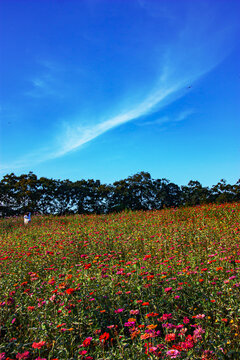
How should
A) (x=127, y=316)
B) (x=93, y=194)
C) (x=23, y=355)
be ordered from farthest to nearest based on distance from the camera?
(x=93, y=194) < (x=127, y=316) < (x=23, y=355)

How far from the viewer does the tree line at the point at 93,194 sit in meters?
26.4

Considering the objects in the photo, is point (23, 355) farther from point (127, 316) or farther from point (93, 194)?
point (93, 194)

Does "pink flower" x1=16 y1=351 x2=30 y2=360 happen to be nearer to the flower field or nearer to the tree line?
the flower field

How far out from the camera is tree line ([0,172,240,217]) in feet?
86.6

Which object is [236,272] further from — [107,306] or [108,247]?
[108,247]

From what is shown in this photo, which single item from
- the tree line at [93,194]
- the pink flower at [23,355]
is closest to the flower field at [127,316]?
the pink flower at [23,355]

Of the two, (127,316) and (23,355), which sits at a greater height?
(23,355)

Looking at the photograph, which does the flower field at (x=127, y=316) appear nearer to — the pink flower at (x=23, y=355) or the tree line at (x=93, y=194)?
the pink flower at (x=23, y=355)

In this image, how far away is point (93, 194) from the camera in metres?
28.2

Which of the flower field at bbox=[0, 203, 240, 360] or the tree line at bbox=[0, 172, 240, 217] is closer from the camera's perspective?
the flower field at bbox=[0, 203, 240, 360]

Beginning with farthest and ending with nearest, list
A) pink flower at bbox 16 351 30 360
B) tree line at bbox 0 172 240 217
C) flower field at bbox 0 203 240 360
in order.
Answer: tree line at bbox 0 172 240 217
flower field at bbox 0 203 240 360
pink flower at bbox 16 351 30 360

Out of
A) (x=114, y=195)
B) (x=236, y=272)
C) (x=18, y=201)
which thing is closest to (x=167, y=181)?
(x=114, y=195)

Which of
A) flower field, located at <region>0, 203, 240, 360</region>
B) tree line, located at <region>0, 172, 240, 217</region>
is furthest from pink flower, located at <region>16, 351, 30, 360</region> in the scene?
tree line, located at <region>0, 172, 240, 217</region>

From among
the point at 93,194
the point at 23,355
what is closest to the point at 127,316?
the point at 23,355
